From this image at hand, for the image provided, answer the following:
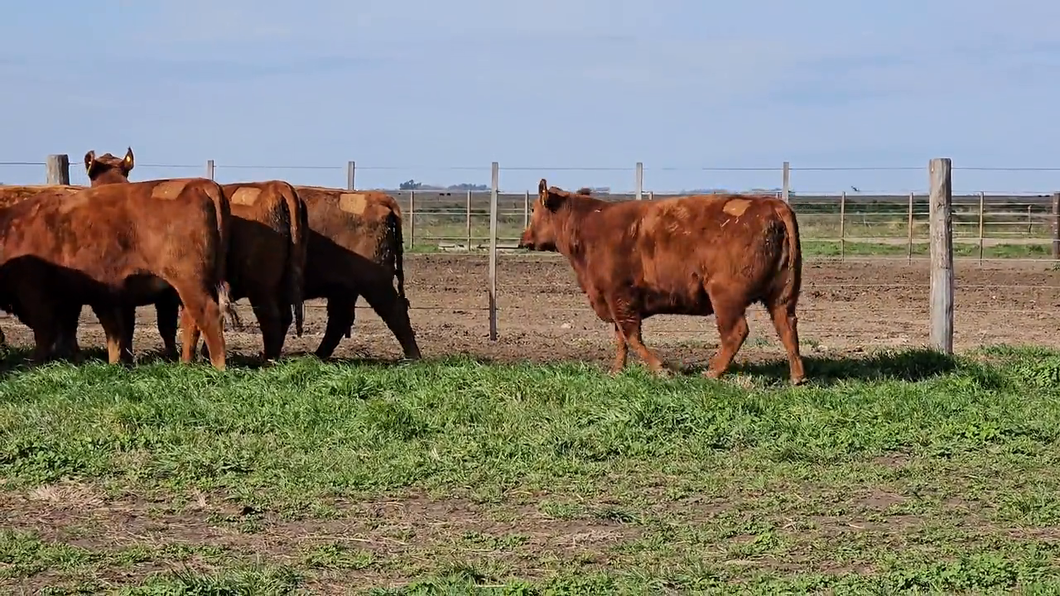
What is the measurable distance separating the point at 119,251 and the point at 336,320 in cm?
250

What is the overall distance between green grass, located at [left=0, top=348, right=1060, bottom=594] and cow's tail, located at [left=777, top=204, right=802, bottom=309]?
0.72 metres

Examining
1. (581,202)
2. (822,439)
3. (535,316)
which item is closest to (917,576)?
(822,439)

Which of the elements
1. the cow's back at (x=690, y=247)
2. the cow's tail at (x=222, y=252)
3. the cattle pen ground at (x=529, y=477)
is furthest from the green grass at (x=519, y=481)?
the cow's back at (x=690, y=247)

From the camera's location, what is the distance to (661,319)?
1753 cm

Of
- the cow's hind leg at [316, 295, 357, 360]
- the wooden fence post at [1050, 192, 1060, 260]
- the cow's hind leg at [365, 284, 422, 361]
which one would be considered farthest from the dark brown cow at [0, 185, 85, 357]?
the wooden fence post at [1050, 192, 1060, 260]

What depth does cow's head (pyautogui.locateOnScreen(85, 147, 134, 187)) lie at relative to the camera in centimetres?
1336

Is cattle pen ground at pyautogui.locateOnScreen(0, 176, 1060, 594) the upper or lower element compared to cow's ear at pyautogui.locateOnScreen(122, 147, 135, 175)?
lower

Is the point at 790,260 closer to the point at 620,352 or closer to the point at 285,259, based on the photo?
the point at 620,352

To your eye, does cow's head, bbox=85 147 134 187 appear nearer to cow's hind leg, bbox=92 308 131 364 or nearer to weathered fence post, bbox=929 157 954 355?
cow's hind leg, bbox=92 308 131 364

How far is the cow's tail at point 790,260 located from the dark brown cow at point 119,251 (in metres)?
4.24

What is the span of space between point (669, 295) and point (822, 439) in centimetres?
325

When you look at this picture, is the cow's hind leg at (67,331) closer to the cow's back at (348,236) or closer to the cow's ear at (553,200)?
the cow's back at (348,236)

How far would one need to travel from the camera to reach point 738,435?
27.9ft

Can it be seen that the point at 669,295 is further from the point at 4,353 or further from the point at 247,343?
the point at 4,353
